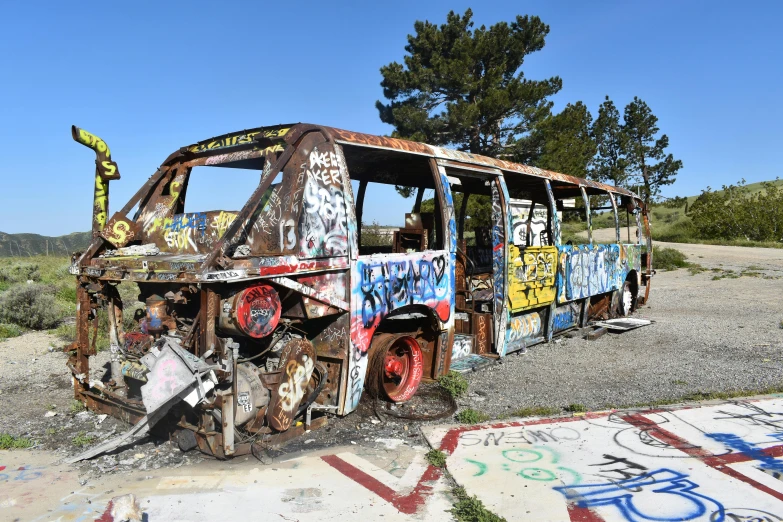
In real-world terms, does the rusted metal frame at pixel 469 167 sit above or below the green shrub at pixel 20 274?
above

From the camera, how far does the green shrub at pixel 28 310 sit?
33.7 ft

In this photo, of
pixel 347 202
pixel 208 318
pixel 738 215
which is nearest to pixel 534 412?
pixel 347 202

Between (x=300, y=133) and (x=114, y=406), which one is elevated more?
(x=300, y=133)

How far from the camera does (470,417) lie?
5.12 meters

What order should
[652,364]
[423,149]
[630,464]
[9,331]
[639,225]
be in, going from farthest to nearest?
Result: [639,225], [9,331], [652,364], [423,149], [630,464]

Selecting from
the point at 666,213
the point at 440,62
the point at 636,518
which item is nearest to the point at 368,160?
the point at 636,518

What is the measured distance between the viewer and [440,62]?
2153 centimetres

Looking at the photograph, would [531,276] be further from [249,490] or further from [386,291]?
[249,490]

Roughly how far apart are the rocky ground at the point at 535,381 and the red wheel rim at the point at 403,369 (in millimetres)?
169

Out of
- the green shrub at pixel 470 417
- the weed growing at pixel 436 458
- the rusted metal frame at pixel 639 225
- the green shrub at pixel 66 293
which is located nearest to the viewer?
the weed growing at pixel 436 458

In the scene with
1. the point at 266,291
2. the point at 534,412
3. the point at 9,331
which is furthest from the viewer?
the point at 9,331

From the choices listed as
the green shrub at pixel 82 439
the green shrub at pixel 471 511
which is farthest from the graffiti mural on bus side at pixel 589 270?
the green shrub at pixel 82 439

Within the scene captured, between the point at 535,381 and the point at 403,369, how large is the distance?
1827 mm

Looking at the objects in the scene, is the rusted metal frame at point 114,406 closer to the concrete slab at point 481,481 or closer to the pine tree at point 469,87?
the concrete slab at point 481,481
